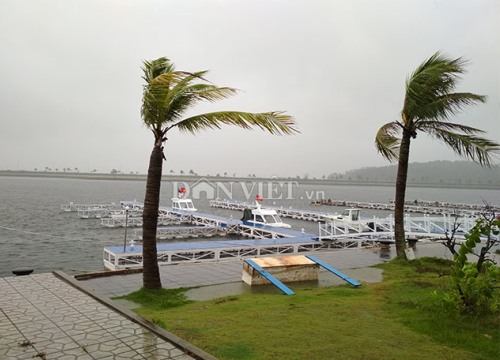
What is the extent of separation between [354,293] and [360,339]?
3113 mm

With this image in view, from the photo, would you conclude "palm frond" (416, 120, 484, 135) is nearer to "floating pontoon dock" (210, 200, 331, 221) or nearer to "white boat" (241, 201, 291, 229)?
"white boat" (241, 201, 291, 229)

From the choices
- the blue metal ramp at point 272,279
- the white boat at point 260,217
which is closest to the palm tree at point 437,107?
the blue metal ramp at point 272,279

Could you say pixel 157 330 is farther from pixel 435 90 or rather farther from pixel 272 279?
pixel 435 90

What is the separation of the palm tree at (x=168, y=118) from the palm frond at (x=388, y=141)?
6.08 m

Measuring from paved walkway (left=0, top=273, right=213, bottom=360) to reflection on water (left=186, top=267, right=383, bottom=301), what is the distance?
231cm

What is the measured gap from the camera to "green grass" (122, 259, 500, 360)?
4.91m

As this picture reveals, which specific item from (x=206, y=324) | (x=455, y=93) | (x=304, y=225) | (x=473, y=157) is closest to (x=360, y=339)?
(x=206, y=324)

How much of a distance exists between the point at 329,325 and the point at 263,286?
3.67 m

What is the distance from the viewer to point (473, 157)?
35.9 feet

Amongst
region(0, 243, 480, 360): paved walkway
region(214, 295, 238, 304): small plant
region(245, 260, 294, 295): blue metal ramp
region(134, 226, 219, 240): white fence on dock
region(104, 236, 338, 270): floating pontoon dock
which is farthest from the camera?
region(134, 226, 219, 240): white fence on dock

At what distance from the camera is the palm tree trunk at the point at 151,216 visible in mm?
8375

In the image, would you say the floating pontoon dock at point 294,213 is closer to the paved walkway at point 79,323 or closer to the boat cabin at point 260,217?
the boat cabin at point 260,217

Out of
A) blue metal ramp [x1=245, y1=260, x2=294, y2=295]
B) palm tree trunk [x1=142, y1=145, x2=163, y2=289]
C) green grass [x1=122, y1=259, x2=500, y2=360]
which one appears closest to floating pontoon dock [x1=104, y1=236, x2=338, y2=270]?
blue metal ramp [x1=245, y1=260, x2=294, y2=295]

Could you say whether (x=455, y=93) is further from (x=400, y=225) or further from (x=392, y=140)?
(x=400, y=225)
